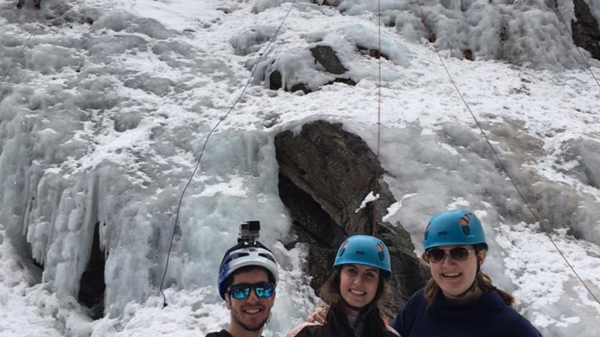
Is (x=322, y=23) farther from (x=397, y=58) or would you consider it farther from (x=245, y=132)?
(x=245, y=132)

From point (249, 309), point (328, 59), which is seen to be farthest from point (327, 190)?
point (249, 309)

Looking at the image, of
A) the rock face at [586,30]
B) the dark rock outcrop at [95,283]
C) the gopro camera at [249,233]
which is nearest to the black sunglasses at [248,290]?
the gopro camera at [249,233]

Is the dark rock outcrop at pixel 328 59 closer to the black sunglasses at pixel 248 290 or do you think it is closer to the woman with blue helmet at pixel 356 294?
the woman with blue helmet at pixel 356 294

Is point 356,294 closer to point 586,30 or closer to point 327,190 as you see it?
point 327,190

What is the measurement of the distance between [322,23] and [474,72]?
3.94 m

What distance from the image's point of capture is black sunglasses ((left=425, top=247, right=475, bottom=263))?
2555mm

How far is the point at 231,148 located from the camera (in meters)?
8.59

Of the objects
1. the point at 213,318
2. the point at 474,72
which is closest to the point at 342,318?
the point at 213,318

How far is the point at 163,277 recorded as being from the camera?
6.95m

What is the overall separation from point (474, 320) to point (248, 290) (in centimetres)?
119

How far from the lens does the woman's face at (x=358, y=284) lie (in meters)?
2.58

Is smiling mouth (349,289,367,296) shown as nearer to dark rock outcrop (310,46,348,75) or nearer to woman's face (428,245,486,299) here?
woman's face (428,245,486,299)

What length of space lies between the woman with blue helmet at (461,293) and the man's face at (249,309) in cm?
90

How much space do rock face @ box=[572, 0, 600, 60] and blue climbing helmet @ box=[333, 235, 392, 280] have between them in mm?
12565
